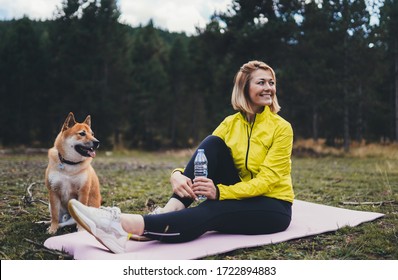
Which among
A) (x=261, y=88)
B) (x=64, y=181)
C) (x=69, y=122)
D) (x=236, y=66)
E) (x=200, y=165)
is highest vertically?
(x=236, y=66)

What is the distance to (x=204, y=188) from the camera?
3182 mm

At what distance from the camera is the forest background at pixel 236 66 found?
1541 centimetres

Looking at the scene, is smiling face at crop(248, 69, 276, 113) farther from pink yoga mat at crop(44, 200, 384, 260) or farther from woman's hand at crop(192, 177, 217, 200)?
pink yoga mat at crop(44, 200, 384, 260)

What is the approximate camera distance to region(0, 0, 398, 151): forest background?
50.5 feet

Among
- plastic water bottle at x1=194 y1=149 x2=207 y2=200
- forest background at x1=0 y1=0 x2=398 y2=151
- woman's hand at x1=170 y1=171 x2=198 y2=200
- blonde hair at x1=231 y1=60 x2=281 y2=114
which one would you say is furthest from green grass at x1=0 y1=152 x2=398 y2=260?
forest background at x1=0 y1=0 x2=398 y2=151

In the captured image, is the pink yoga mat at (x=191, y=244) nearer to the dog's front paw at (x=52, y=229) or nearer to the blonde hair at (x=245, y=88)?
the dog's front paw at (x=52, y=229)

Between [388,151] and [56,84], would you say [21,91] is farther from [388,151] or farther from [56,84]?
[388,151]

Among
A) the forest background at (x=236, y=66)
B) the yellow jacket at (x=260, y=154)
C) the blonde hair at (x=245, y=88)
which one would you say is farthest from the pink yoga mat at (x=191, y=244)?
the forest background at (x=236, y=66)

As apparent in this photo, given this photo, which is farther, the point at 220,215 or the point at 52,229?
the point at 52,229

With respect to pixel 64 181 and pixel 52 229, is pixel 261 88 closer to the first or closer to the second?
pixel 64 181

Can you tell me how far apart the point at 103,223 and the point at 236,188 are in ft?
3.49

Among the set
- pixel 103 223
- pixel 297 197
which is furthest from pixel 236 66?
pixel 103 223

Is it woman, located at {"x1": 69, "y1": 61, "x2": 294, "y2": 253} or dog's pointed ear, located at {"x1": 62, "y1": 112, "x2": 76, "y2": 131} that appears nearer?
woman, located at {"x1": 69, "y1": 61, "x2": 294, "y2": 253}

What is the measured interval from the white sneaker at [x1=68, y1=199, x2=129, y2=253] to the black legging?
21cm
